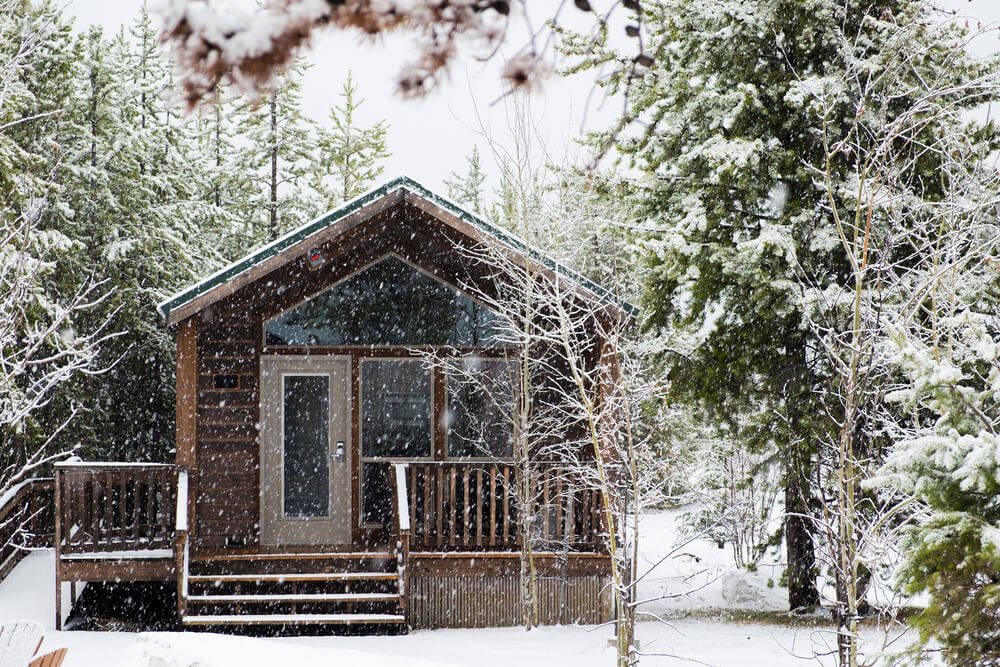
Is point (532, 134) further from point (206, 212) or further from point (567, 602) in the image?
point (206, 212)

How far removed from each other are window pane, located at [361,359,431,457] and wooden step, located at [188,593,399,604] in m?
2.00

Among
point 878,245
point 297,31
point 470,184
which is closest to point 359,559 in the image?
point 878,245

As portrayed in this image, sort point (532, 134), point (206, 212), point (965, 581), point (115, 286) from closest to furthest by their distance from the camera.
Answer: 1. point (965, 581)
2. point (532, 134)
3. point (115, 286)
4. point (206, 212)

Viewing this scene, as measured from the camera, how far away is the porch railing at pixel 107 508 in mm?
9062

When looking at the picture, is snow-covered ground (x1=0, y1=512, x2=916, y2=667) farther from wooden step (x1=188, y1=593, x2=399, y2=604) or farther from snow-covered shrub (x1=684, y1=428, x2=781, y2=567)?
snow-covered shrub (x1=684, y1=428, x2=781, y2=567)

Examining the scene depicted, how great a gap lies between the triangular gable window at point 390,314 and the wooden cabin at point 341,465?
2 cm

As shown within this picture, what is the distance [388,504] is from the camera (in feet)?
34.7

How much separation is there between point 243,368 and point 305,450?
1.19 m

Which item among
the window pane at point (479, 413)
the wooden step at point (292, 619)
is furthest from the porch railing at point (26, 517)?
the window pane at point (479, 413)

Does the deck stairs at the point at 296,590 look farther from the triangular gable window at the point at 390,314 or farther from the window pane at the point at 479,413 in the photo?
the triangular gable window at the point at 390,314

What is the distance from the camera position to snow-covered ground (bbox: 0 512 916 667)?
18.2 feet

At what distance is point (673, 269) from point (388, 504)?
4423mm

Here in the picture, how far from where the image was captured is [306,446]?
10.5 meters

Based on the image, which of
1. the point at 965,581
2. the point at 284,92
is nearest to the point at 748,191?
the point at 965,581
